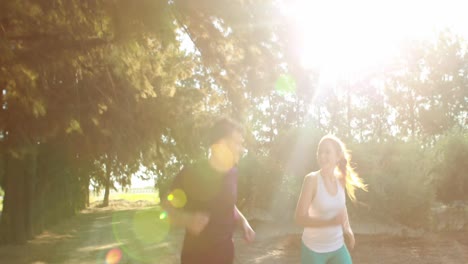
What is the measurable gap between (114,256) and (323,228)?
9.53 metres

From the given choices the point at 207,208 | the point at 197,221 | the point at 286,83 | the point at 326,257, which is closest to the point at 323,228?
the point at 326,257

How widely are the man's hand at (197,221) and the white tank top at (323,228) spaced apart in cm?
123

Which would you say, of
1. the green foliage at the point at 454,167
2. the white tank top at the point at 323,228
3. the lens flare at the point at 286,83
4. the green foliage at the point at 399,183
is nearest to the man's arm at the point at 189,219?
the white tank top at the point at 323,228

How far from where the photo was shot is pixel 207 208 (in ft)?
14.6

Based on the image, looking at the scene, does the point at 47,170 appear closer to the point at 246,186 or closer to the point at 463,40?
the point at 246,186

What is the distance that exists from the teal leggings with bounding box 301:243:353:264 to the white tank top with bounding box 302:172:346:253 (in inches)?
1.3

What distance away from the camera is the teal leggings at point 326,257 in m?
5.04

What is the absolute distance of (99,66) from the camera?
11.1 meters

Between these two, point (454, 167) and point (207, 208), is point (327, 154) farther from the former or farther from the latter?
point (454, 167)

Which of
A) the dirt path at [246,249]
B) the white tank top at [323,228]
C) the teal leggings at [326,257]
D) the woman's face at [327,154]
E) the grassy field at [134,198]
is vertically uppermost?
the grassy field at [134,198]

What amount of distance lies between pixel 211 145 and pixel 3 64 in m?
4.99

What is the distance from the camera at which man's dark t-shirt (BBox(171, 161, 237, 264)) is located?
4445mm

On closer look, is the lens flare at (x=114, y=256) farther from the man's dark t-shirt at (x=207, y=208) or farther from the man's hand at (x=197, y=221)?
the man's hand at (x=197, y=221)

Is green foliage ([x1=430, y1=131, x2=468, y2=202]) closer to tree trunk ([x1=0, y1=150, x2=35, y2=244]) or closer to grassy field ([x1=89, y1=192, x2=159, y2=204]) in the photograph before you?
tree trunk ([x1=0, y1=150, x2=35, y2=244])
